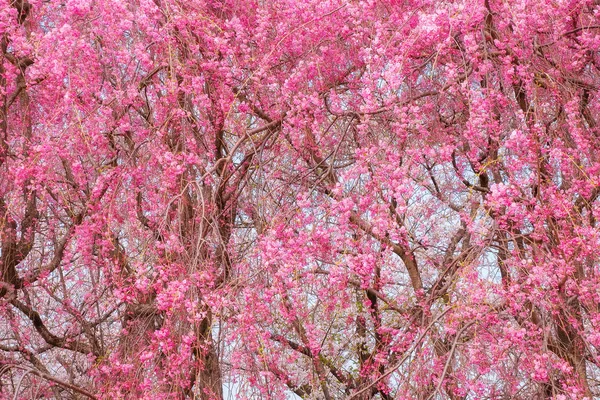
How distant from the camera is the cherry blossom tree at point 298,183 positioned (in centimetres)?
453

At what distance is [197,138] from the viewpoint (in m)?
5.54

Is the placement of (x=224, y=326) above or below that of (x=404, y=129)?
below

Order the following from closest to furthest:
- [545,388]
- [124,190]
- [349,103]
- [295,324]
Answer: [545,388] < [295,324] < [124,190] < [349,103]

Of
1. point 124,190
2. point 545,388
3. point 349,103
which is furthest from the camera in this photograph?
point 349,103

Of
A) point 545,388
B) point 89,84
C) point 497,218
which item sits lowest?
point 545,388

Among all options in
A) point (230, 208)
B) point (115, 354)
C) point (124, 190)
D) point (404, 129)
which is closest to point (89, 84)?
point (124, 190)

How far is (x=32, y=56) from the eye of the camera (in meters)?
5.64

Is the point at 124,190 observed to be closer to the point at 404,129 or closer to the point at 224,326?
the point at 224,326

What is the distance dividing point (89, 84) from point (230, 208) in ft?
4.10

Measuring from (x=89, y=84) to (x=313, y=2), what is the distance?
5.14 feet

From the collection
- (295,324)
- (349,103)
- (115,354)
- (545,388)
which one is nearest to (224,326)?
(295,324)

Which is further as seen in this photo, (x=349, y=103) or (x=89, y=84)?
(x=349, y=103)

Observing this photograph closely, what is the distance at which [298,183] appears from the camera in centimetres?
556

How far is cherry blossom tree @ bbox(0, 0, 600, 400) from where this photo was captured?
4527 mm
